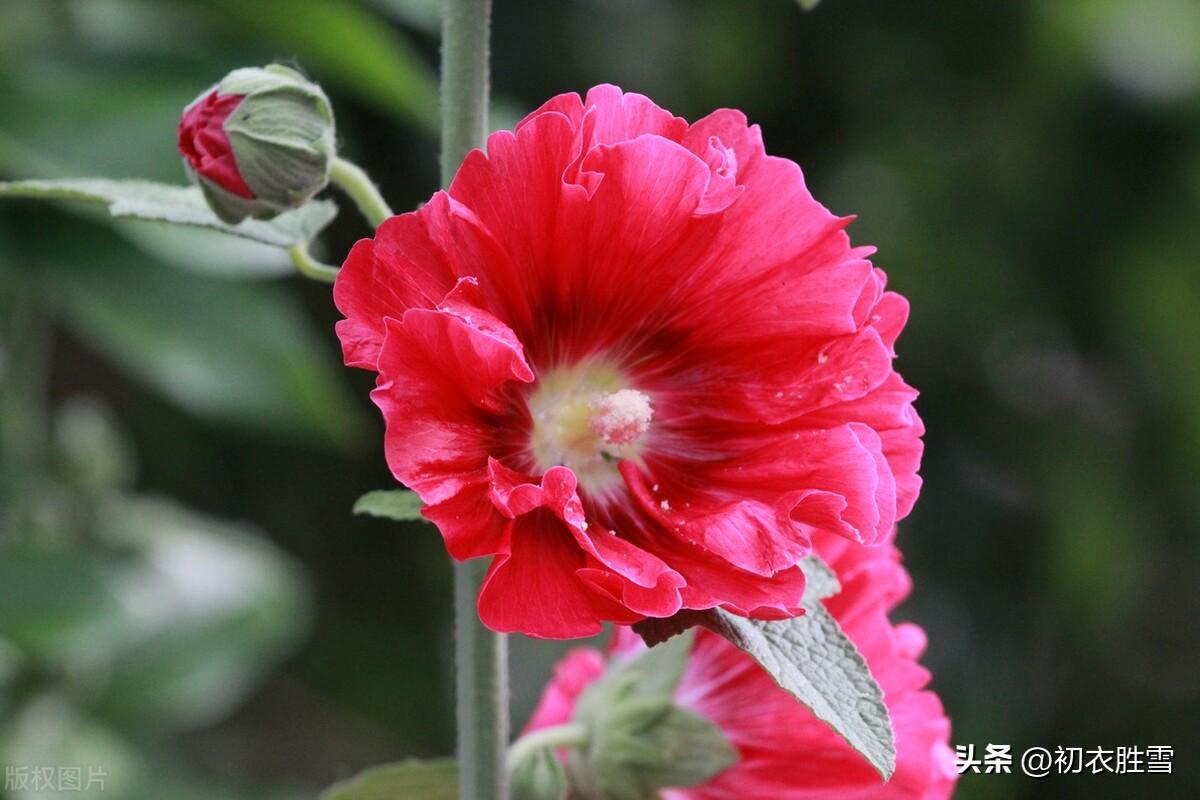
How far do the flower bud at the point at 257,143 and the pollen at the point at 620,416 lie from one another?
6.5 inches

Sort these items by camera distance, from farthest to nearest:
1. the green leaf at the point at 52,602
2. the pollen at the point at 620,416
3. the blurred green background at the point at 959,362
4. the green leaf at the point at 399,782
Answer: the blurred green background at the point at 959,362 → the green leaf at the point at 52,602 → the green leaf at the point at 399,782 → the pollen at the point at 620,416

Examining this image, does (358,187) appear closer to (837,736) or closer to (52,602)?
(837,736)

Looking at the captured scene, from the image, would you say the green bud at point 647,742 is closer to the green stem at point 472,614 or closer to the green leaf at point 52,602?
the green stem at point 472,614

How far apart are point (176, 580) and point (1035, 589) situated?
4.48 feet

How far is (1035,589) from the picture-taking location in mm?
2389

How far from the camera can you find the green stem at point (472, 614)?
0.66 metres

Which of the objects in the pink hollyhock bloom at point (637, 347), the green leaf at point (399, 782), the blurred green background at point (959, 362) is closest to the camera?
the pink hollyhock bloom at point (637, 347)

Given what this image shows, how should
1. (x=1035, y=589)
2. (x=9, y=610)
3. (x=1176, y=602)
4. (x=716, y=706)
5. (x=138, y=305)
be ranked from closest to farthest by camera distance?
(x=716, y=706)
(x=9, y=610)
(x=138, y=305)
(x=1035, y=589)
(x=1176, y=602)

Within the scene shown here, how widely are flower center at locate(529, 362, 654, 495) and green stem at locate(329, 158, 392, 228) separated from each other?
112mm

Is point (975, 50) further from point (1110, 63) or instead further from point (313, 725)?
point (313, 725)

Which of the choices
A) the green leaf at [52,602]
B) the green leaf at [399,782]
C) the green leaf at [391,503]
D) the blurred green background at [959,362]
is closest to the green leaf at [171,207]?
the green leaf at [391,503]

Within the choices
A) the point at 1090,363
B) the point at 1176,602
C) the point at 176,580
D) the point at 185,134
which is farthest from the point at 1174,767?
the point at 185,134

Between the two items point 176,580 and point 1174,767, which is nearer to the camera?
point 176,580

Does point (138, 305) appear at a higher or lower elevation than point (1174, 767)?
higher
